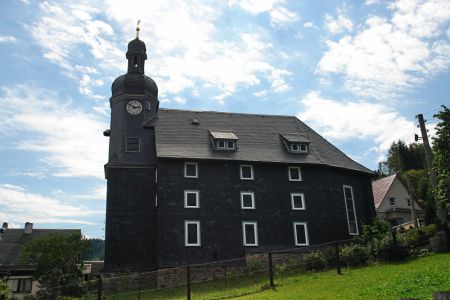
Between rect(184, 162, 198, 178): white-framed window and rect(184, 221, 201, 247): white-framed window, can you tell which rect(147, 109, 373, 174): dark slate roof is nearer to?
rect(184, 162, 198, 178): white-framed window

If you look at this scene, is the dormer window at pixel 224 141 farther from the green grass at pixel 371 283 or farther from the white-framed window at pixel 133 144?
the green grass at pixel 371 283

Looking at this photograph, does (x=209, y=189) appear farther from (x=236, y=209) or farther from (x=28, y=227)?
(x=28, y=227)

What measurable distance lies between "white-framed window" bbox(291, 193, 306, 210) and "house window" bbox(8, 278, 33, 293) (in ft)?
76.1

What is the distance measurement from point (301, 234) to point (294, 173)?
16.5 feet

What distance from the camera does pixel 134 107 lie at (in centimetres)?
4034

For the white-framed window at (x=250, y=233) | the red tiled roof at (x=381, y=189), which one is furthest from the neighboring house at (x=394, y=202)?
the white-framed window at (x=250, y=233)

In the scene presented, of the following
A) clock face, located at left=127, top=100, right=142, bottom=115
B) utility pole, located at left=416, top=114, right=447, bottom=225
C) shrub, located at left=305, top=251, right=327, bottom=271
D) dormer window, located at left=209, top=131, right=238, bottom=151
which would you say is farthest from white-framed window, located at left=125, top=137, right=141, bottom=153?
utility pole, located at left=416, top=114, right=447, bottom=225

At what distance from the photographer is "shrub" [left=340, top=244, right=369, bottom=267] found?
2489cm

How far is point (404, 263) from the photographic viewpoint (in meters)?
23.4

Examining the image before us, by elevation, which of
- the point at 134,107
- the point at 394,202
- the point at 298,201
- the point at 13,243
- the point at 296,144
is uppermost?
the point at 134,107

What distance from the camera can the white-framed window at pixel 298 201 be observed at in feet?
123

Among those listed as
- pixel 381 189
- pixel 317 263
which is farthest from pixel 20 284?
pixel 381 189

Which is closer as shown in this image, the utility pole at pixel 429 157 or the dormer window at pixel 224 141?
the utility pole at pixel 429 157

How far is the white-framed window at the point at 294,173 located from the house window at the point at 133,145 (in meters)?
12.4
